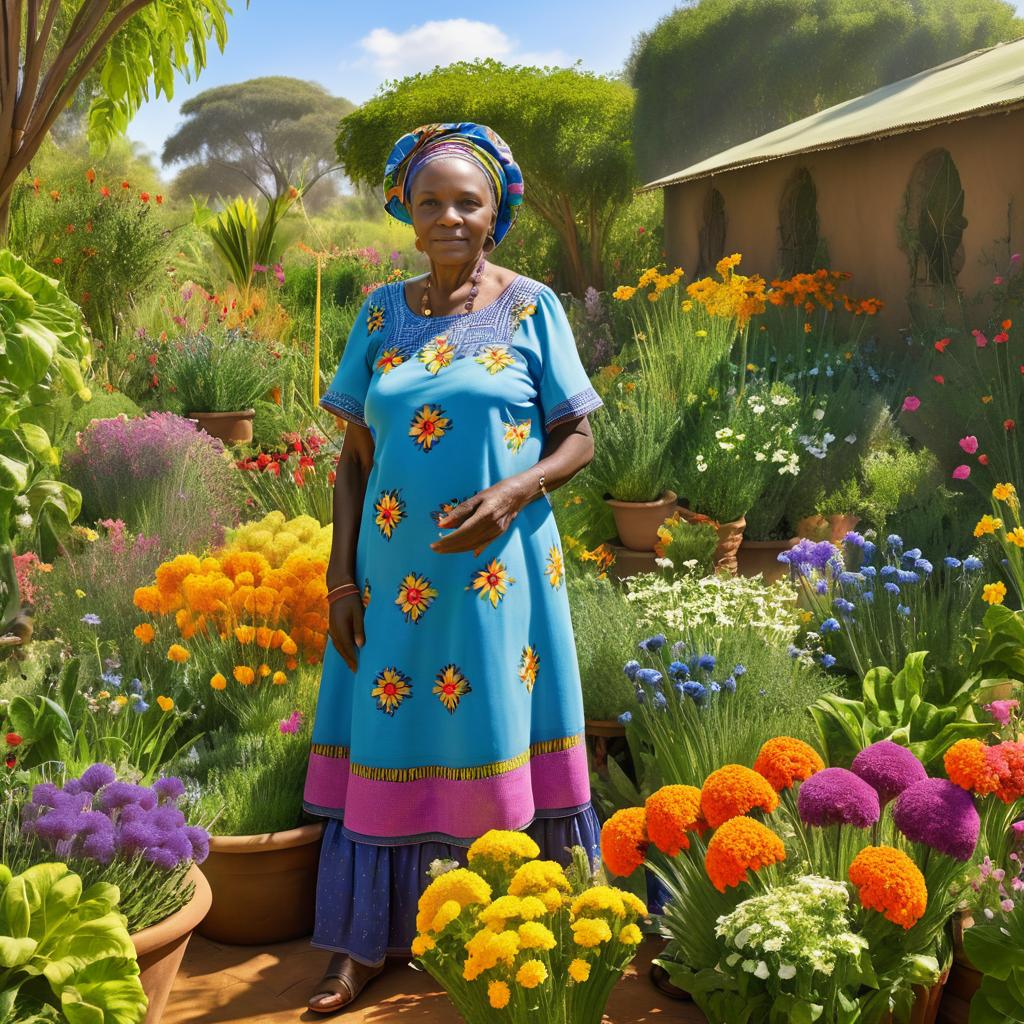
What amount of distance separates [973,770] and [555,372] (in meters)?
1.36

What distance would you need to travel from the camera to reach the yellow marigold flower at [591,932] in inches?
88.8

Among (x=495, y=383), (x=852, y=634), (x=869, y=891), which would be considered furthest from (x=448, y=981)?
(x=852, y=634)

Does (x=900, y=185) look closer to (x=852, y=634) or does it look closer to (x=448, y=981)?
(x=852, y=634)

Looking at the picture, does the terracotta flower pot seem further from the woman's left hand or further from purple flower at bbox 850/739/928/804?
purple flower at bbox 850/739/928/804

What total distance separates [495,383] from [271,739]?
1421 mm

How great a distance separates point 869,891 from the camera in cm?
234

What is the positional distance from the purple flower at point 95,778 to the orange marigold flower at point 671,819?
1221 mm

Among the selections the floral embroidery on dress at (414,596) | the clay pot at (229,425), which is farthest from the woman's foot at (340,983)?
the clay pot at (229,425)

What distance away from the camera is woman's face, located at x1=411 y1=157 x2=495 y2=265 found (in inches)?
118

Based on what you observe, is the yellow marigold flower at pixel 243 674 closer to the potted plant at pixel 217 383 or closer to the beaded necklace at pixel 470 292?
the beaded necklace at pixel 470 292

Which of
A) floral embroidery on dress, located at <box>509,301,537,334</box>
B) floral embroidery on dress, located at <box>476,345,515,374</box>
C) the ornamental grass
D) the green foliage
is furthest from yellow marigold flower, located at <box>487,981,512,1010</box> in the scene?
floral embroidery on dress, located at <box>509,301,537,334</box>

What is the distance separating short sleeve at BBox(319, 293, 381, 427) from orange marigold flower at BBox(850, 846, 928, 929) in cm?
166

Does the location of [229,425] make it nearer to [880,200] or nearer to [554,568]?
[554,568]

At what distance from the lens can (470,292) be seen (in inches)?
124
